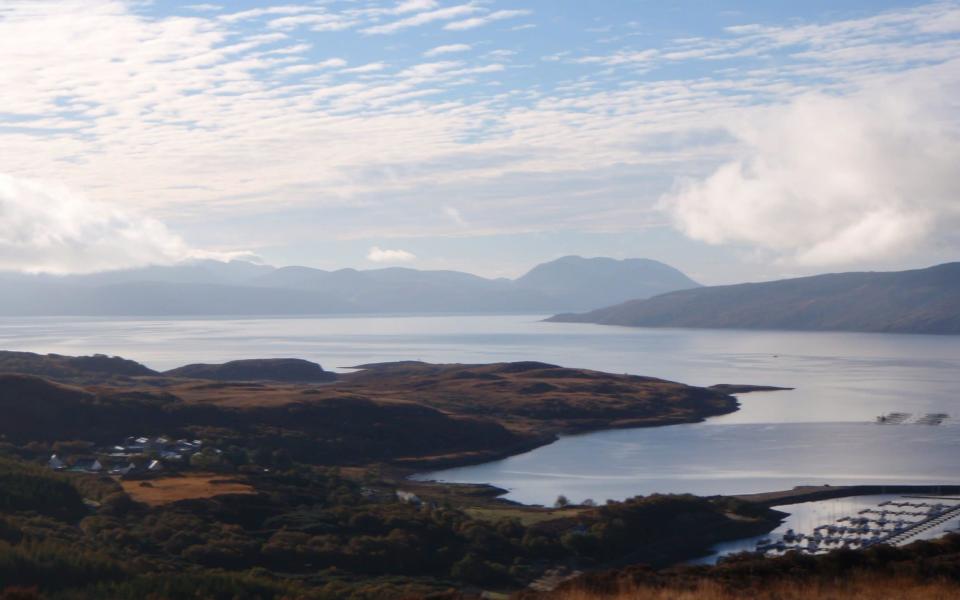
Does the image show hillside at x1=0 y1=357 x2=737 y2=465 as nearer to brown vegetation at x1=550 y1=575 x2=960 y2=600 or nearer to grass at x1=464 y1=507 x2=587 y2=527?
grass at x1=464 y1=507 x2=587 y2=527

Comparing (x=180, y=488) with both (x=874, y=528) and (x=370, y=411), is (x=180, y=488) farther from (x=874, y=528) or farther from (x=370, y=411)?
(x=370, y=411)

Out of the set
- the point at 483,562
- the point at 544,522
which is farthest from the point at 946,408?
the point at 483,562

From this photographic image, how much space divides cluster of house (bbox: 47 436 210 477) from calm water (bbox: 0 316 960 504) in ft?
43.2

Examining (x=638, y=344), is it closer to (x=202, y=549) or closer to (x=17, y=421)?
(x=17, y=421)

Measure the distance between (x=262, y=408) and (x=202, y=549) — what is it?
36.7m

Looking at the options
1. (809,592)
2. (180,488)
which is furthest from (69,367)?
(809,592)

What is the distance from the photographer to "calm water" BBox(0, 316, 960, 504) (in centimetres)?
4912

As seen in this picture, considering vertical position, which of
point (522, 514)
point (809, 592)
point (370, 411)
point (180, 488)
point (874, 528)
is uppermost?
point (809, 592)

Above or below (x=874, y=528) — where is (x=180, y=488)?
above

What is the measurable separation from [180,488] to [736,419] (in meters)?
49.3

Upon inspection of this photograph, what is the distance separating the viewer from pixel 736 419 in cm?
7450

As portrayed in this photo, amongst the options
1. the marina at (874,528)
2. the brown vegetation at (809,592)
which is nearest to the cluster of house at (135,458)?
the marina at (874,528)

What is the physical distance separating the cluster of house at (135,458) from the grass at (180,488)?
2.35 metres

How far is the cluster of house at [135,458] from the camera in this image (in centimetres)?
3984
